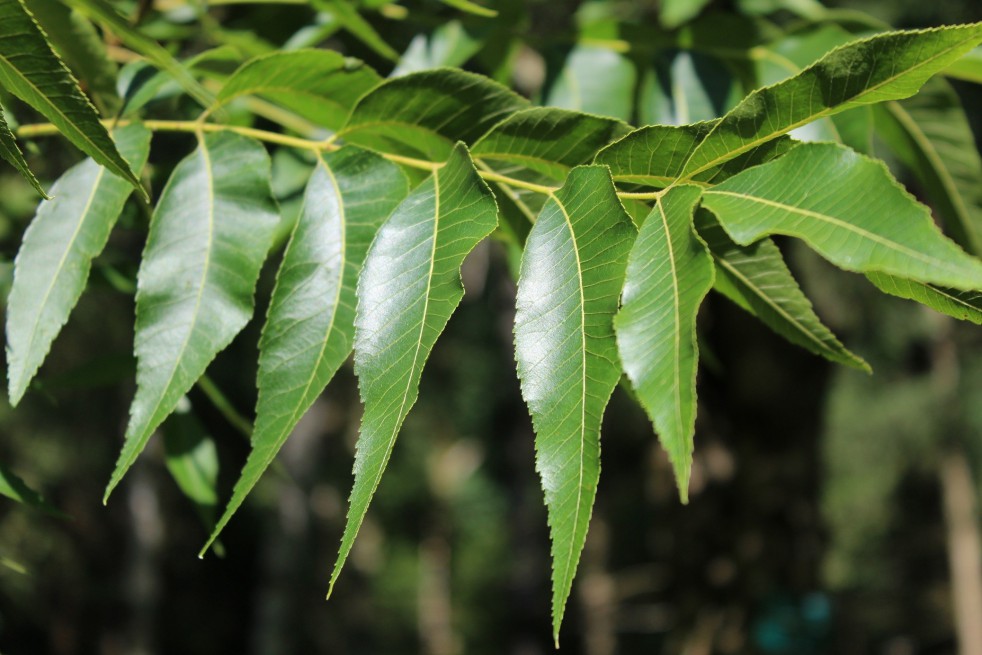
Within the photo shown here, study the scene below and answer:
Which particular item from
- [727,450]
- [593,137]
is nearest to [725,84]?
[593,137]

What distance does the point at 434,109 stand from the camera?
26.1 inches

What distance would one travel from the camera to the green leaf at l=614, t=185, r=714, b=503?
1.41 ft

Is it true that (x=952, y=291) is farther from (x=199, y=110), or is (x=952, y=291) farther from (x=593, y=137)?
(x=199, y=110)

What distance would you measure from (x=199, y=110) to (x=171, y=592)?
13909mm

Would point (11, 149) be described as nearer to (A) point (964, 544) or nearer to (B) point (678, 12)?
(B) point (678, 12)

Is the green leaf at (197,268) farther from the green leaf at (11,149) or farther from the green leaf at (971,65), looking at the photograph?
the green leaf at (971,65)

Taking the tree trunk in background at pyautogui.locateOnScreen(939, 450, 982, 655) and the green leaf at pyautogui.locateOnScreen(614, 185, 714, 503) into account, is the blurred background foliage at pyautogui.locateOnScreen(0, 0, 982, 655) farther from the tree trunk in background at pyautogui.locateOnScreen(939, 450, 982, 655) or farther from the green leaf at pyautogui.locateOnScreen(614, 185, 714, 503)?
the green leaf at pyautogui.locateOnScreen(614, 185, 714, 503)

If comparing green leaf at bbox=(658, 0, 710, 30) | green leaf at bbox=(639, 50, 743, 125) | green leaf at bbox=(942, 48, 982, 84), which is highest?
green leaf at bbox=(658, 0, 710, 30)

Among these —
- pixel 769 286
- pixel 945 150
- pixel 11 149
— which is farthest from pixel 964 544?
pixel 11 149

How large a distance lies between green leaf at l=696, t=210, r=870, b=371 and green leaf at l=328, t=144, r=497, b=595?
0.15m

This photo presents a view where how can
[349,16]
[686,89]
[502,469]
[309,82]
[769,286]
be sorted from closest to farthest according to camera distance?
[769,286]
[309,82]
[349,16]
[686,89]
[502,469]

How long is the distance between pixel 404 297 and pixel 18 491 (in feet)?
1.17

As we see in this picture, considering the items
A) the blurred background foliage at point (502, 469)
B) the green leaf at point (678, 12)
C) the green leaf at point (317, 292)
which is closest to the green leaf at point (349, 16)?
the blurred background foliage at point (502, 469)

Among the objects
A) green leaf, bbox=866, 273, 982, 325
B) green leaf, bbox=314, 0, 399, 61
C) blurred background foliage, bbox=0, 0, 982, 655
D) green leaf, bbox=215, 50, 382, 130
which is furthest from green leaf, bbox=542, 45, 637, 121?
green leaf, bbox=866, 273, 982, 325
